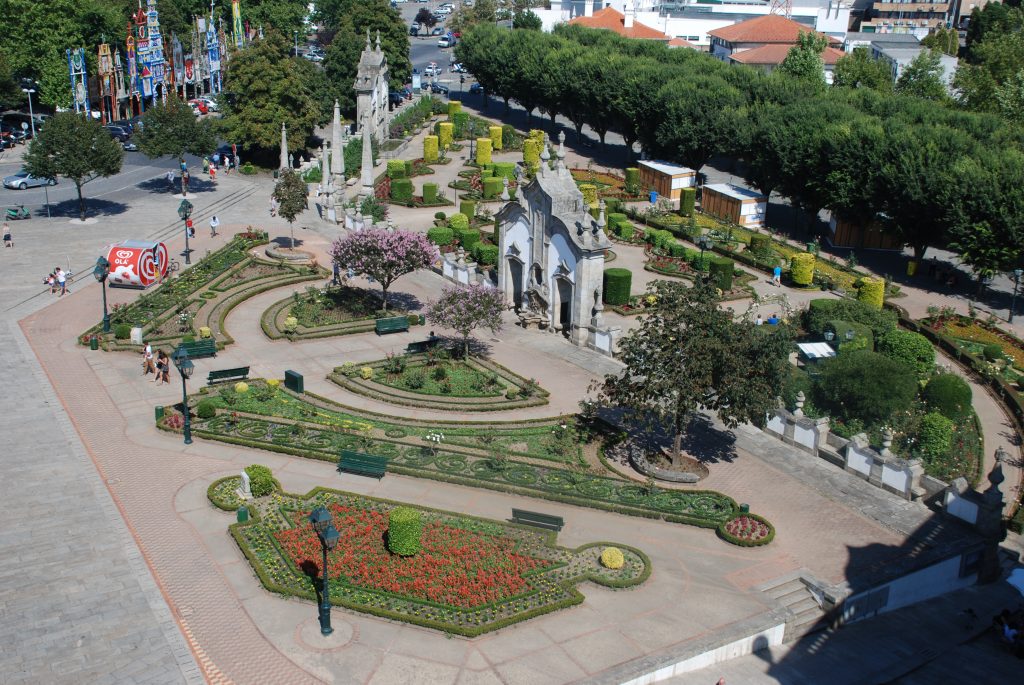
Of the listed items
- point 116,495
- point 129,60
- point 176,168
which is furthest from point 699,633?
point 129,60

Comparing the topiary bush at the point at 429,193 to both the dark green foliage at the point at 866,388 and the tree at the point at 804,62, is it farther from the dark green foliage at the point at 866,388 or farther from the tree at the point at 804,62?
the tree at the point at 804,62

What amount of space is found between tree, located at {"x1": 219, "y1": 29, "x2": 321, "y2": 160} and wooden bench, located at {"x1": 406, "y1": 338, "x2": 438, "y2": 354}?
39236 mm

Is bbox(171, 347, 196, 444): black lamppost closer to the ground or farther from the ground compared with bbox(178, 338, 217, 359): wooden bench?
farther from the ground

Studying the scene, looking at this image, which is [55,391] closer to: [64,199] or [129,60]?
[64,199]

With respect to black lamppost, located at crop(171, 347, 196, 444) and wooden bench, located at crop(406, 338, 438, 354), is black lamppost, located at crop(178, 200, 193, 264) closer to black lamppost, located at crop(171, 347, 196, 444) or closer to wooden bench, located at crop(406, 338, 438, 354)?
wooden bench, located at crop(406, 338, 438, 354)

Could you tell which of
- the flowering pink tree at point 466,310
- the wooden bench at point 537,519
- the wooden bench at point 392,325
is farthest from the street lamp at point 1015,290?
the wooden bench at point 537,519

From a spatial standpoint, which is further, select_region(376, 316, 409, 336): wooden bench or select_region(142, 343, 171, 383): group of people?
select_region(376, 316, 409, 336): wooden bench

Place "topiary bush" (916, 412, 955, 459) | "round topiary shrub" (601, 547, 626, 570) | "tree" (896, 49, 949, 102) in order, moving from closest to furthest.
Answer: "round topiary shrub" (601, 547, 626, 570)
"topiary bush" (916, 412, 955, 459)
"tree" (896, 49, 949, 102)

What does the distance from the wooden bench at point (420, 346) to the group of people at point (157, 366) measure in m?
10.4

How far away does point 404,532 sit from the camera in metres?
29.8

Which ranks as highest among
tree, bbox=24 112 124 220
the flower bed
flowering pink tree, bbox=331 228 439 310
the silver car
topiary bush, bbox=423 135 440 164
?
tree, bbox=24 112 124 220

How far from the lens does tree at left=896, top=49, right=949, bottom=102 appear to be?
98475mm

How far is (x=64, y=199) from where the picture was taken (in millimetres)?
70375

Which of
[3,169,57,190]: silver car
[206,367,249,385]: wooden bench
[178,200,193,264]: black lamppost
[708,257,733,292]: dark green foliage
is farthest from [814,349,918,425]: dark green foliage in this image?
[3,169,57,190]: silver car
